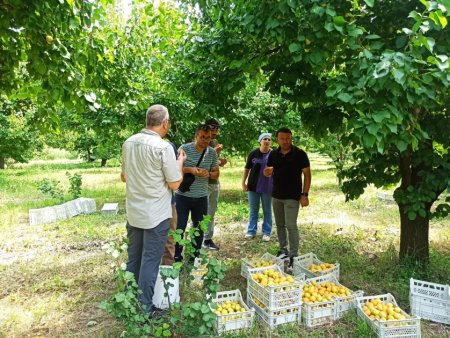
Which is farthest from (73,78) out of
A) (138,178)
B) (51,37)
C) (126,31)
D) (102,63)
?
(126,31)

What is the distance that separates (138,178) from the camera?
330cm

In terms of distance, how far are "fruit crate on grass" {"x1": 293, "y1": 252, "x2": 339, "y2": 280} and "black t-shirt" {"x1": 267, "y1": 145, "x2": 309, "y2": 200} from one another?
0.81 m

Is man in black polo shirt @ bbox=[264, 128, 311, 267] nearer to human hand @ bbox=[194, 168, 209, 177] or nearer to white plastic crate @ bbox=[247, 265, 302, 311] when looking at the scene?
human hand @ bbox=[194, 168, 209, 177]

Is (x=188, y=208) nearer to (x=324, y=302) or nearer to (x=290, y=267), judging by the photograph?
(x=290, y=267)

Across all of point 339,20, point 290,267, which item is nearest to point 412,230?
point 290,267

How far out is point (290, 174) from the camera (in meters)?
4.94

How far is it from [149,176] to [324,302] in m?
2.09

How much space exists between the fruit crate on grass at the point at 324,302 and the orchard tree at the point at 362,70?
4.02ft

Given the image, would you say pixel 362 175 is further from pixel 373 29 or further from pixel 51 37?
pixel 51 37

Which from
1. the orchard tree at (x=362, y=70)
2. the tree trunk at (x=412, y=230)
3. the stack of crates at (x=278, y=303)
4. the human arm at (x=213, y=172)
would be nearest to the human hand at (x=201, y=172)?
the human arm at (x=213, y=172)

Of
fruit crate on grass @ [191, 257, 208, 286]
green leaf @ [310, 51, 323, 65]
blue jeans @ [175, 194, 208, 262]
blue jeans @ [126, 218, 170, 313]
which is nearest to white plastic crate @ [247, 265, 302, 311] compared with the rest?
fruit crate on grass @ [191, 257, 208, 286]

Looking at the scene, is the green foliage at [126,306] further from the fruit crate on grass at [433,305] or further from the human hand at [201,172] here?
the fruit crate on grass at [433,305]

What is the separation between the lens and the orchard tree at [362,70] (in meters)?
2.56

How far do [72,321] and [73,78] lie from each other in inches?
100
